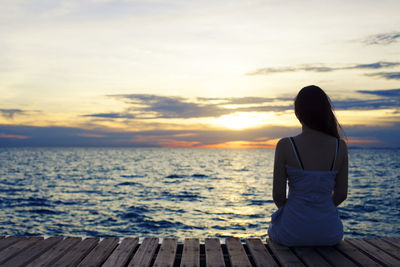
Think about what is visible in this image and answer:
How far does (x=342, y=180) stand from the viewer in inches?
156

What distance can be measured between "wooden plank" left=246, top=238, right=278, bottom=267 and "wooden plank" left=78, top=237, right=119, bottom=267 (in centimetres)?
175

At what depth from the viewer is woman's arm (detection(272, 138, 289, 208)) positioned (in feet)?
12.4

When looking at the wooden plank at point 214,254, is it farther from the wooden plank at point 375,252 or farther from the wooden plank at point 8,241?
the wooden plank at point 8,241

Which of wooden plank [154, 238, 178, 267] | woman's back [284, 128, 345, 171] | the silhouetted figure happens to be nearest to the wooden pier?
wooden plank [154, 238, 178, 267]

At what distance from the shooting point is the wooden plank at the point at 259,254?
3.69 m

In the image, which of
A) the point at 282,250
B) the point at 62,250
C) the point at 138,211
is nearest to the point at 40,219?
the point at 138,211

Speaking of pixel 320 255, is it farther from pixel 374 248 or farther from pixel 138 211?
pixel 138 211

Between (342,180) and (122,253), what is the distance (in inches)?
110

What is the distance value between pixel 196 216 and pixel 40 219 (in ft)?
27.0

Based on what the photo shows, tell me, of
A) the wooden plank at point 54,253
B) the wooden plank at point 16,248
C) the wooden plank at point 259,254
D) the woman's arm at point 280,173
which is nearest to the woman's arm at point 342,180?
the woman's arm at point 280,173

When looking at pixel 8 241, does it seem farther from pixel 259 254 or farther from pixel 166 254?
pixel 259 254

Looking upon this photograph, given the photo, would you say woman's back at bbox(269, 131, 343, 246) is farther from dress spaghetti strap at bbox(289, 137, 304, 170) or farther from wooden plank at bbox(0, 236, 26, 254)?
wooden plank at bbox(0, 236, 26, 254)

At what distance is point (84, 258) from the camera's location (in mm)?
3881

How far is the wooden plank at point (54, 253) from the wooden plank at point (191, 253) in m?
1.47
